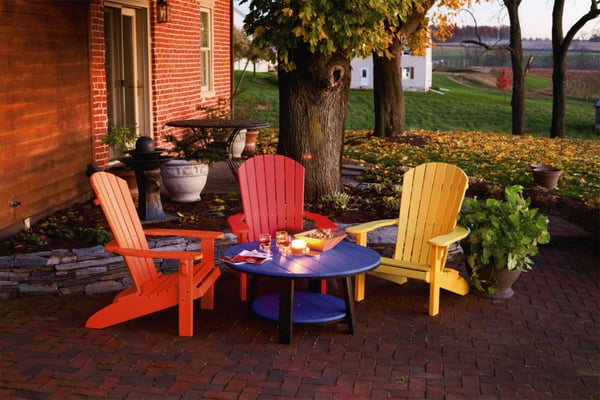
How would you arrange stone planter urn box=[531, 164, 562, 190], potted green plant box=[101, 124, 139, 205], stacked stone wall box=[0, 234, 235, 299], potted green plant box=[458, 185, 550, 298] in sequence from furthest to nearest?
stone planter urn box=[531, 164, 562, 190] < potted green plant box=[101, 124, 139, 205] < potted green plant box=[458, 185, 550, 298] < stacked stone wall box=[0, 234, 235, 299]

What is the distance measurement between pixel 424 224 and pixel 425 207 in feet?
0.44

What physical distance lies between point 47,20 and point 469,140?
33.0 feet

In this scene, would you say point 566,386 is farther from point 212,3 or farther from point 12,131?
point 212,3

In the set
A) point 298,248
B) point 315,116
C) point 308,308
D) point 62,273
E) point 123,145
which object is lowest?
point 308,308

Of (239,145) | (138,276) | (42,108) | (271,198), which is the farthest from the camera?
(239,145)

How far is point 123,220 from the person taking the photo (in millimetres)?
5164

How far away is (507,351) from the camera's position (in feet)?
15.5

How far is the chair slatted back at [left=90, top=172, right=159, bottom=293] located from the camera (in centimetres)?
496

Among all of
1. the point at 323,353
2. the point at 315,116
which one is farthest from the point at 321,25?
the point at 323,353

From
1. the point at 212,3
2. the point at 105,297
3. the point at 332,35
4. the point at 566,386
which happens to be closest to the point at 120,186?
the point at 105,297

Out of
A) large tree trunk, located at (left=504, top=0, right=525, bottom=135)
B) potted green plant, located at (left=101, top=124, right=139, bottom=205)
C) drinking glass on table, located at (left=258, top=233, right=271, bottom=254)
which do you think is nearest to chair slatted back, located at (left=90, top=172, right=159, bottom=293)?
drinking glass on table, located at (left=258, top=233, right=271, bottom=254)

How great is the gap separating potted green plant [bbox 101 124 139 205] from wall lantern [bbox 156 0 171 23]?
1.54 metres

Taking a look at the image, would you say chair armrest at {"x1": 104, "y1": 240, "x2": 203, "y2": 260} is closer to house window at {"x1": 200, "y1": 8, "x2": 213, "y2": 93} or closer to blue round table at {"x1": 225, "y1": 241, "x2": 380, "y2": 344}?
blue round table at {"x1": 225, "y1": 241, "x2": 380, "y2": 344}

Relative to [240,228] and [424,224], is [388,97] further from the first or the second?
[240,228]
